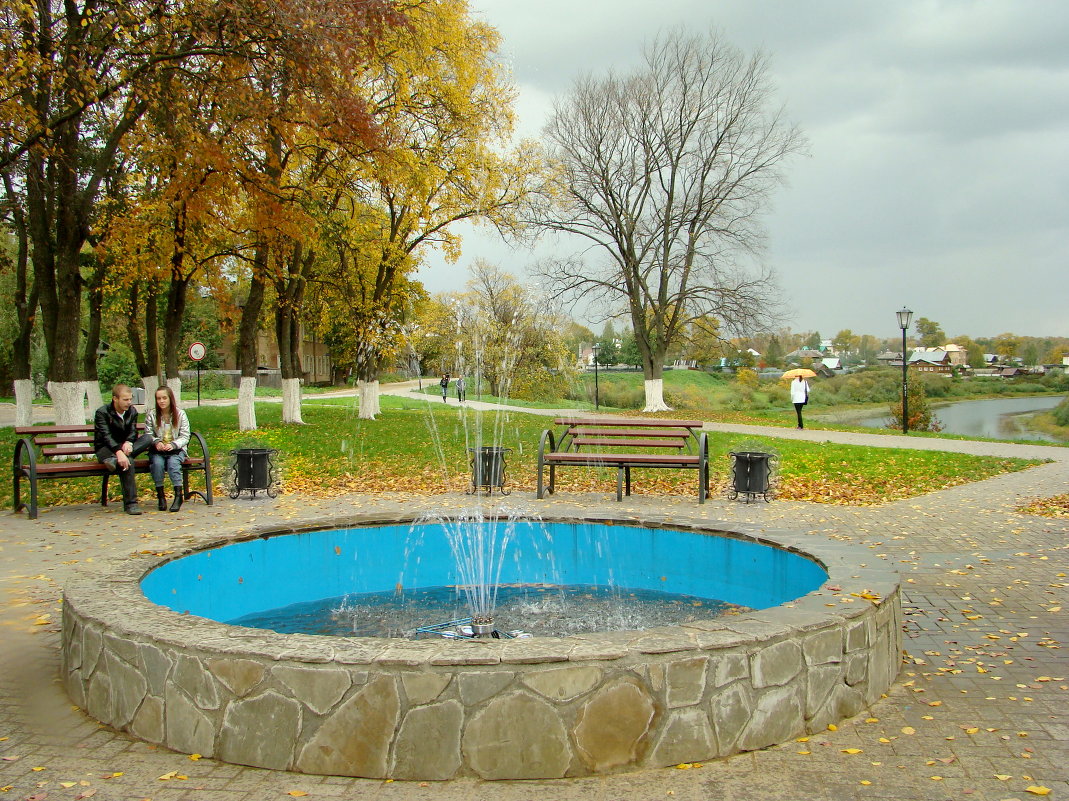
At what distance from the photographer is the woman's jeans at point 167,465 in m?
9.04

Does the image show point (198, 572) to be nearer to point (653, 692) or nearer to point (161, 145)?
point (653, 692)

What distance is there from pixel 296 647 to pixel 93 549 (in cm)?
492

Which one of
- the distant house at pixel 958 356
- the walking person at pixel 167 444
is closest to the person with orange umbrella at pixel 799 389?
the walking person at pixel 167 444

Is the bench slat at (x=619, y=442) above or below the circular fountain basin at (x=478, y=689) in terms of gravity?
above

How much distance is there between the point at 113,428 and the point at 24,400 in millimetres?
10299

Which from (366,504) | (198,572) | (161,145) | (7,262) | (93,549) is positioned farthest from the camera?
(7,262)

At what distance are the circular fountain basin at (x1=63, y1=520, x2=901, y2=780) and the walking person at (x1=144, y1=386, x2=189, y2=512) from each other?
5.12 meters

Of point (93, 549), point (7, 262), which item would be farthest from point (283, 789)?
point (7, 262)

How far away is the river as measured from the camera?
90.4 ft

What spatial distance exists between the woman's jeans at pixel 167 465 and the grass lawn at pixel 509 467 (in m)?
1.02

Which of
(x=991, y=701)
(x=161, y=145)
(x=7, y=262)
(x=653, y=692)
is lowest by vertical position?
(x=991, y=701)

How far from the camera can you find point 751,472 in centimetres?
974

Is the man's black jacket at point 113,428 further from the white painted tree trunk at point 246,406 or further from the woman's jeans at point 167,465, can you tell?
the white painted tree trunk at point 246,406

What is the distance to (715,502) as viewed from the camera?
32.0 feet
